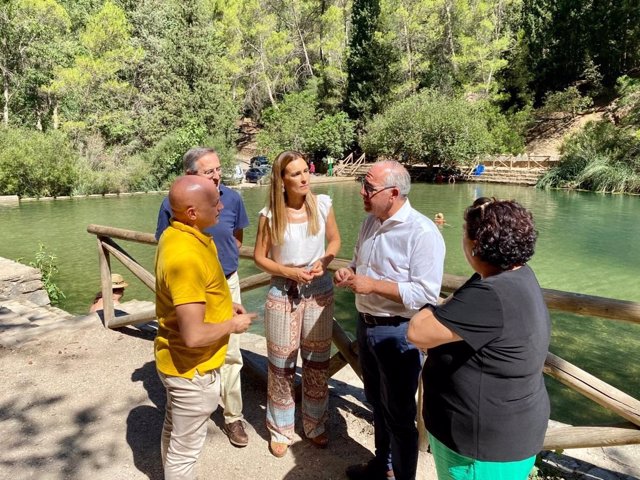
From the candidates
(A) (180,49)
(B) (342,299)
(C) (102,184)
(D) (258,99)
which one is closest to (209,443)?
(B) (342,299)

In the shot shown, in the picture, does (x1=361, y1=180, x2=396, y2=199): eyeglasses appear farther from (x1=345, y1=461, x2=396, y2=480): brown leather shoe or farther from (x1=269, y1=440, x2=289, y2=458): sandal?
(x1=269, y1=440, x2=289, y2=458): sandal

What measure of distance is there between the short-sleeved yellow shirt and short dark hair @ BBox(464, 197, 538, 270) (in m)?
1.10

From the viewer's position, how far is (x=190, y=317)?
6.31ft

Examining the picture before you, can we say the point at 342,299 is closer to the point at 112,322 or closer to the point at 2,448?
the point at 112,322

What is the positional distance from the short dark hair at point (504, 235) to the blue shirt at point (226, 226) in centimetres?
178

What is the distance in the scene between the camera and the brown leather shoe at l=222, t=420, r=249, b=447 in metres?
2.92

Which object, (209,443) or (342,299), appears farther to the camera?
(342,299)

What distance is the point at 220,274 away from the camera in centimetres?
214

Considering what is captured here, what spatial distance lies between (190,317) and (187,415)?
0.58m

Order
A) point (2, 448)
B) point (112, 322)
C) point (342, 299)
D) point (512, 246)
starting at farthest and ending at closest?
1. point (342, 299)
2. point (112, 322)
3. point (2, 448)
4. point (512, 246)

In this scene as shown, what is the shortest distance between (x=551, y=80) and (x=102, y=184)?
3656cm

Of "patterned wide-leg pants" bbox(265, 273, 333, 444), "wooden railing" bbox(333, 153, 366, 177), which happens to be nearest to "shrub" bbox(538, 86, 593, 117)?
"wooden railing" bbox(333, 153, 366, 177)

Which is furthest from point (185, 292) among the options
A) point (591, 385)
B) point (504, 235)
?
point (591, 385)

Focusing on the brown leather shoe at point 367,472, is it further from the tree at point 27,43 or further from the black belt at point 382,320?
the tree at point 27,43
